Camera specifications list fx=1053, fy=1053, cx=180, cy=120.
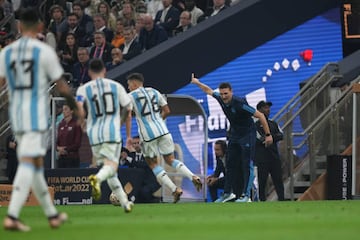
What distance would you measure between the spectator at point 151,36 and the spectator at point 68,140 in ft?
12.0

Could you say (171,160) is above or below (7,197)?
above

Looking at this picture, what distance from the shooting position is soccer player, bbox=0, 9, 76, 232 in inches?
420

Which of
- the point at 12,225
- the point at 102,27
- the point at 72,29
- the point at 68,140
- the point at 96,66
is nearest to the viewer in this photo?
the point at 12,225

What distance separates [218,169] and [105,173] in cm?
838

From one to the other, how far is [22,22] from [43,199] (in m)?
1.85

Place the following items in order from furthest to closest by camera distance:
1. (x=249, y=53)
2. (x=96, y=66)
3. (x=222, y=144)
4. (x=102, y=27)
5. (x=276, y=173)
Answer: (x=102, y=27) → (x=249, y=53) → (x=222, y=144) → (x=276, y=173) → (x=96, y=66)

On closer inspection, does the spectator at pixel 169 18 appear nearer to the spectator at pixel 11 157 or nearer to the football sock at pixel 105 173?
the spectator at pixel 11 157

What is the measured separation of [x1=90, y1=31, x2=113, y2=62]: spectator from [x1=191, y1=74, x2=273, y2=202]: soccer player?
556cm

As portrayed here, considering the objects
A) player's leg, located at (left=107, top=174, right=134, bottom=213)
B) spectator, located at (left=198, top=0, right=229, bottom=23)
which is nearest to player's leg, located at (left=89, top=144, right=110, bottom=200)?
player's leg, located at (left=107, top=174, right=134, bottom=213)

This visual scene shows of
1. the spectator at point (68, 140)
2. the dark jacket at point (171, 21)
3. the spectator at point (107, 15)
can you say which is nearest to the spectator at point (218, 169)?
the spectator at point (68, 140)

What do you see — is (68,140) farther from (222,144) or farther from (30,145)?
(30,145)

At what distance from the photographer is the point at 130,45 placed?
24844 millimetres

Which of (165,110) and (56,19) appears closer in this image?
(165,110)

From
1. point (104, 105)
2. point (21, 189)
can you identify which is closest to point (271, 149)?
point (104, 105)
